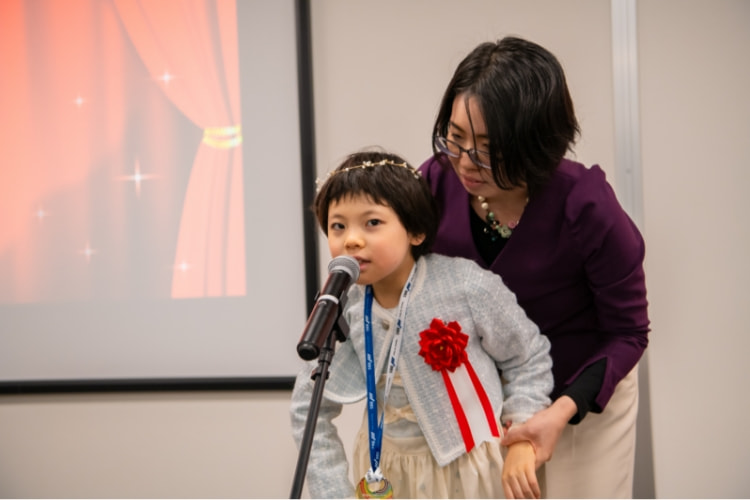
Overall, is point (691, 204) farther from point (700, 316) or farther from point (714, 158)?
point (700, 316)

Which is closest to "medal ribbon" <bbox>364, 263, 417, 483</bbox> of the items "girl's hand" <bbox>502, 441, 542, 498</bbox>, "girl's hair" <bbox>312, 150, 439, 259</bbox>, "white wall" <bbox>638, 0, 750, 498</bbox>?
"girl's hair" <bbox>312, 150, 439, 259</bbox>

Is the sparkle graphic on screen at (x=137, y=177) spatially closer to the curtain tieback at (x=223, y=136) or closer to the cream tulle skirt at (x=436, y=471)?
the curtain tieback at (x=223, y=136)

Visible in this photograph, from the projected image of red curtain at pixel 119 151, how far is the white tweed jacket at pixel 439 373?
1.13m

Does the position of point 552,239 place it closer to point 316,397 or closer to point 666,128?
point 316,397

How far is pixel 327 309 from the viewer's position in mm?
899

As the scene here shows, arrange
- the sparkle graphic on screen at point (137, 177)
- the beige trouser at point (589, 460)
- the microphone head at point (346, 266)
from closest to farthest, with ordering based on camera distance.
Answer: the microphone head at point (346, 266), the beige trouser at point (589, 460), the sparkle graphic on screen at point (137, 177)

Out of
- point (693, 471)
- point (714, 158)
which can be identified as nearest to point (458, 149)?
point (714, 158)

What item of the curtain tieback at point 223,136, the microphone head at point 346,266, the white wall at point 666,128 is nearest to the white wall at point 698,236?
the white wall at point 666,128

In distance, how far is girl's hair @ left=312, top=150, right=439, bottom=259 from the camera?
1.26m

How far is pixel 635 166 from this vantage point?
2.14 m

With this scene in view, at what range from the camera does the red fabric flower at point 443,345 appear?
1.25 metres

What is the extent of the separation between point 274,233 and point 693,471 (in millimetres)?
1508

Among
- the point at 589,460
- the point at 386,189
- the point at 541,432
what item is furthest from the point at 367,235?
the point at 589,460

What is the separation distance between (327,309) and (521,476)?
1.68 ft
